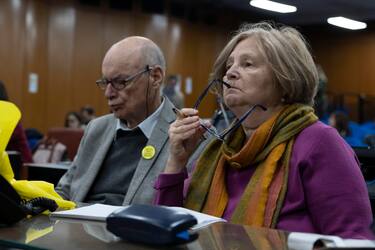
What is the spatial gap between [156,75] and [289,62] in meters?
0.83

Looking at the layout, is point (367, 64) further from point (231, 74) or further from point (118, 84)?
point (231, 74)

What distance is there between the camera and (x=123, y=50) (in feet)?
7.64

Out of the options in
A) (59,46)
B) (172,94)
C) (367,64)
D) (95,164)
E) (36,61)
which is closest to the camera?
(95,164)

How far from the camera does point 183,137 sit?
1.75 meters

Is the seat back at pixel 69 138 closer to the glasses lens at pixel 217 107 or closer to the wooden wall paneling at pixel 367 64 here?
the glasses lens at pixel 217 107

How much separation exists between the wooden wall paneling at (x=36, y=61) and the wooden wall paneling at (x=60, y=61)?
0.09 meters

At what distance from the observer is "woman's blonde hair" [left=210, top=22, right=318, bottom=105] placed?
5.57 ft

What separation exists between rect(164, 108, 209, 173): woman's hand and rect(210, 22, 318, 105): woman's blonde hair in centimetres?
27

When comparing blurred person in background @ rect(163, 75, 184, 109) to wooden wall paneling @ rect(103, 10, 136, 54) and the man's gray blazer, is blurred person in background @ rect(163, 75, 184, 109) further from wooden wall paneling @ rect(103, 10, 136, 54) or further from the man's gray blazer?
the man's gray blazer

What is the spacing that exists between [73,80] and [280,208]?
30.7ft

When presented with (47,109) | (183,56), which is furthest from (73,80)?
(183,56)

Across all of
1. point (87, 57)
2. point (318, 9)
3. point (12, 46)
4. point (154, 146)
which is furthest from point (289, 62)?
point (87, 57)

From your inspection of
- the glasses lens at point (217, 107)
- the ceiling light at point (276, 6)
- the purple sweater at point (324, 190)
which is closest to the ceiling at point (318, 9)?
the ceiling light at point (276, 6)

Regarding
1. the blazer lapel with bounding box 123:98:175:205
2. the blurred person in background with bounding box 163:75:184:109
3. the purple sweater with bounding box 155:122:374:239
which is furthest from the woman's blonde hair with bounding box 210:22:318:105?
the blurred person in background with bounding box 163:75:184:109
